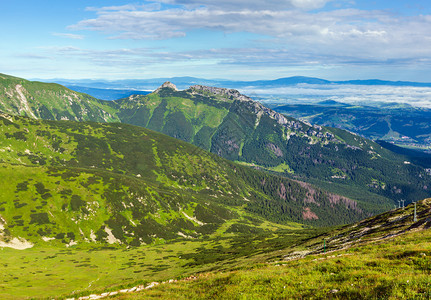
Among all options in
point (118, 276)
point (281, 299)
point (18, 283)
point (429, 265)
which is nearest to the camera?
point (281, 299)

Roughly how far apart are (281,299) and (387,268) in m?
11.5

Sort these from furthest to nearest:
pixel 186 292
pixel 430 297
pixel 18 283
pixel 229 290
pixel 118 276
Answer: pixel 118 276 → pixel 18 283 → pixel 186 292 → pixel 229 290 → pixel 430 297

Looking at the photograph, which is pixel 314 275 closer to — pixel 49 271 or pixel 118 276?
pixel 118 276

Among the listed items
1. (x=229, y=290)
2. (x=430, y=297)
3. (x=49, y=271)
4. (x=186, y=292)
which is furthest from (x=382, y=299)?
(x=49, y=271)

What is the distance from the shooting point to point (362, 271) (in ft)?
88.5

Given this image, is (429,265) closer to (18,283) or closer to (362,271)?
(362,271)

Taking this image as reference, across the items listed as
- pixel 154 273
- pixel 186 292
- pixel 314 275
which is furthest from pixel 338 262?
pixel 154 273

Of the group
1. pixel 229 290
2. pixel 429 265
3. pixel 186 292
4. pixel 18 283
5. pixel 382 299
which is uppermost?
pixel 382 299

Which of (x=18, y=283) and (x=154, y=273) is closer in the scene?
(x=18, y=283)

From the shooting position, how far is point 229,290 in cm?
2891

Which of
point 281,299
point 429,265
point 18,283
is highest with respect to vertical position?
point 429,265

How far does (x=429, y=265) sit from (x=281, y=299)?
14.5m

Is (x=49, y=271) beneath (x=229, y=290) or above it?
beneath

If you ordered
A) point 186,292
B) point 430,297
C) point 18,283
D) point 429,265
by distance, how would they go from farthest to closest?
point 18,283 → point 186,292 → point 429,265 → point 430,297
